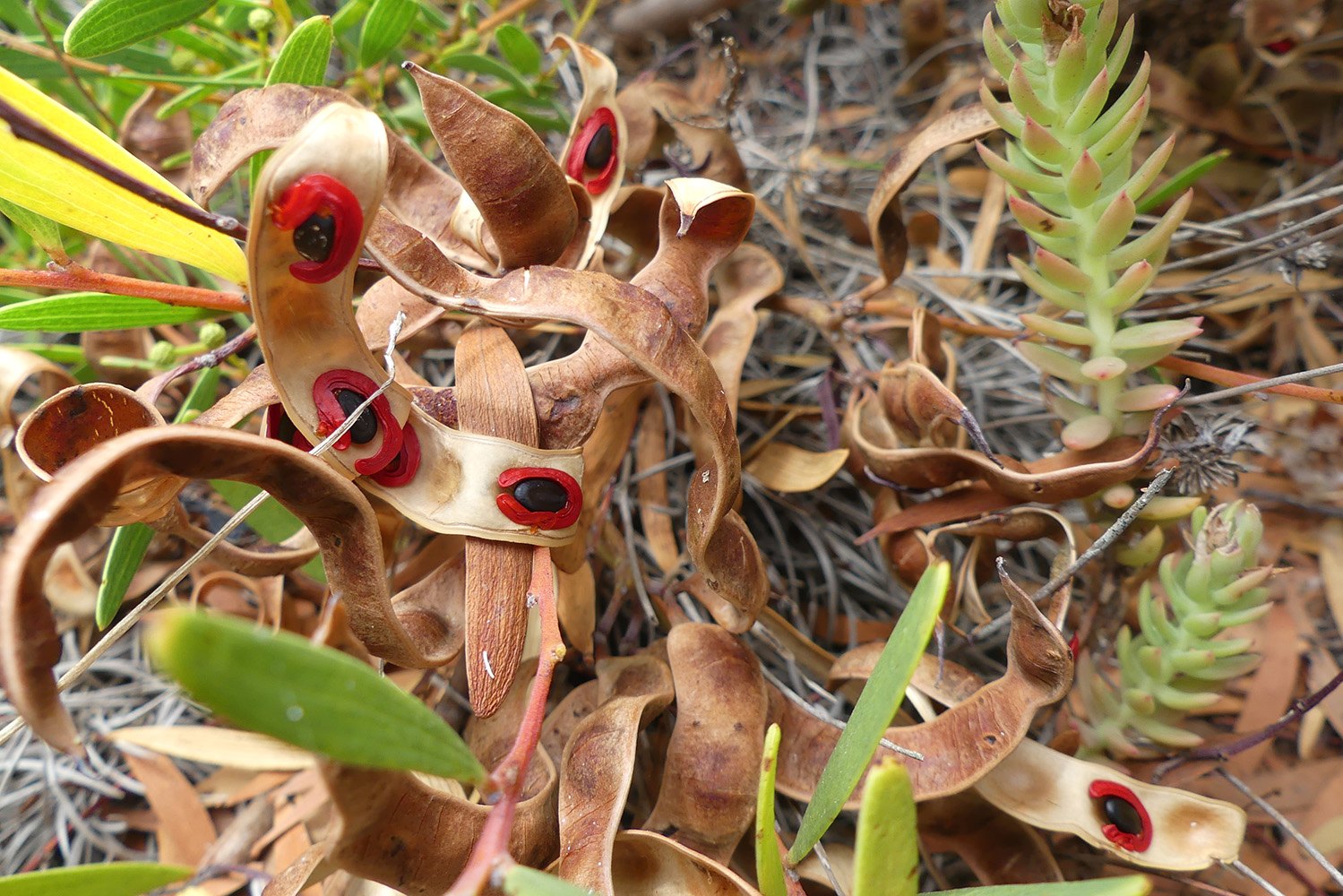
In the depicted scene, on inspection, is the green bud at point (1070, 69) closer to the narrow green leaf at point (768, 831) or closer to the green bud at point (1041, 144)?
the green bud at point (1041, 144)

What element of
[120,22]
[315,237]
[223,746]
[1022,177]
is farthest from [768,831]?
[120,22]

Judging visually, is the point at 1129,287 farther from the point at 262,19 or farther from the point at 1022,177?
the point at 262,19

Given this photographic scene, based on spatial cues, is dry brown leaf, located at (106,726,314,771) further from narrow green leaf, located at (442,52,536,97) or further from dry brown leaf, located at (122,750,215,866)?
narrow green leaf, located at (442,52,536,97)

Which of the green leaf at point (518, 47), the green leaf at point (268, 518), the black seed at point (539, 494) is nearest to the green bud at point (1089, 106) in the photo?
the black seed at point (539, 494)

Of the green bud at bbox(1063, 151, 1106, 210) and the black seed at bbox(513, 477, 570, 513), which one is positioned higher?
the green bud at bbox(1063, 151, 1106, 210)

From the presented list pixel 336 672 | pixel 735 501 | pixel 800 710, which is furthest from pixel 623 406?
pixel 336 672

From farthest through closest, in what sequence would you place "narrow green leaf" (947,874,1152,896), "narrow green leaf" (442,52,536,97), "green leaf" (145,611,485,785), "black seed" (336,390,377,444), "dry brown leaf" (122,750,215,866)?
1. "narrow green leaf" (442,52,536,97)
2. "dry brown leaf" (122,750,215,866)
3. "black seed" (336,390,377,444)
4. "narrow green leaf" (947,874,1152,896)
5. "green leaf" (145,611,485,785)

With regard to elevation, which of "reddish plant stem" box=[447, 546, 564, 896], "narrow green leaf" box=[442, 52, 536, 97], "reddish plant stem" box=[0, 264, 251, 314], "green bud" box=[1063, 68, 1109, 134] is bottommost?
"reddish plant stem" box=[447, 546, 564, 896]

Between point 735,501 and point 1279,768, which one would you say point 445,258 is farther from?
point 1279,768

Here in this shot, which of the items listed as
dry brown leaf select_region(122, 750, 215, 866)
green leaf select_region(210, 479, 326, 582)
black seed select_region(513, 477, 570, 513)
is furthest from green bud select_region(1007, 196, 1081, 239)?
dry brown leaf select_region(122, 750, 215, 866)
